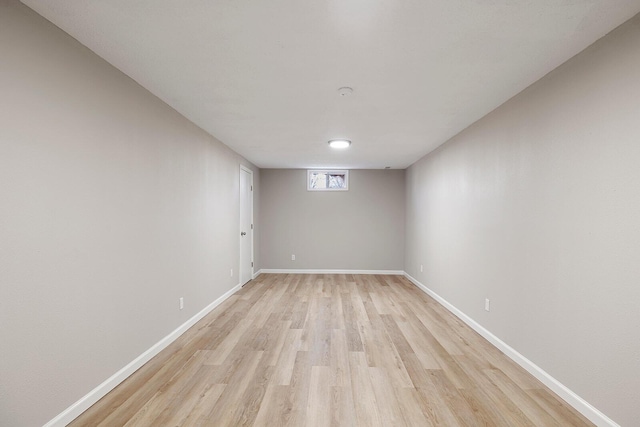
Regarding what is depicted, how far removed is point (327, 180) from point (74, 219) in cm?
545

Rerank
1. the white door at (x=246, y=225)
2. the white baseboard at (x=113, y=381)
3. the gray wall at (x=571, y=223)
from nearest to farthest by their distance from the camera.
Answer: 1. the gray wall at (x=571, y=223)
2. the white baseboard at (x=113, y=381)
3. the white door at (x=246, y=225)

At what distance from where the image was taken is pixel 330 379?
93.8 inches

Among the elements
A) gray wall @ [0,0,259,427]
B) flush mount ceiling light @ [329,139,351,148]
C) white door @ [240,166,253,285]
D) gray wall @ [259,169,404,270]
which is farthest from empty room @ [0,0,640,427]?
gray wall @ [259,169,404,270]

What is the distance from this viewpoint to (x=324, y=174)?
23.0 ft

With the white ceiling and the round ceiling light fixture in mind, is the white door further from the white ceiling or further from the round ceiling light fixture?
the round ceiling light fixture

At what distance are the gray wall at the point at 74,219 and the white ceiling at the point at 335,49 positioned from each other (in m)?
0.25

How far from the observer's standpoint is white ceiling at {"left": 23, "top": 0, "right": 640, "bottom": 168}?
5.25 ft

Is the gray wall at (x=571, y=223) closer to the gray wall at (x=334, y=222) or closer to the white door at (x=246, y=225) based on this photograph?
the gray wall at (x=334, y=222)

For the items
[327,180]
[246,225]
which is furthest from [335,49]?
[327,180]

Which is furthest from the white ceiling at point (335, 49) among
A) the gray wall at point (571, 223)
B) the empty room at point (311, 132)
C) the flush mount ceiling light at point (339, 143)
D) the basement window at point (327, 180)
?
the basement window at point (327, 180)

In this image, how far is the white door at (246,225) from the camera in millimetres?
5609

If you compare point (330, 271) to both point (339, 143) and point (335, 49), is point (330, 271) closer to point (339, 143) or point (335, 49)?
point (339, 143)

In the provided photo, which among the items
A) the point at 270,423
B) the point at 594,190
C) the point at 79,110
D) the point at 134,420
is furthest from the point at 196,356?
the point at 594,190

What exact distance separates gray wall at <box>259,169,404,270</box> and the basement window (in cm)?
10
